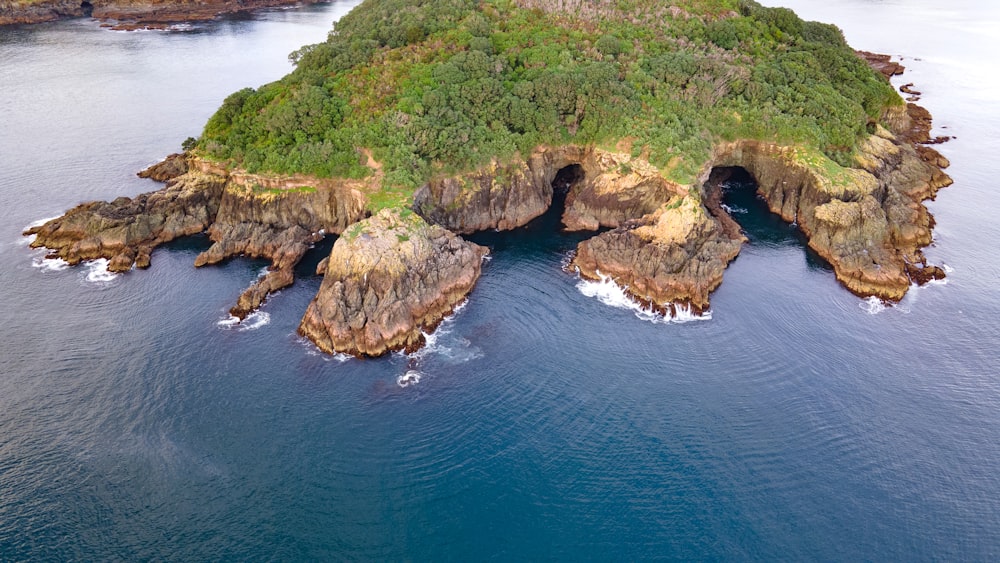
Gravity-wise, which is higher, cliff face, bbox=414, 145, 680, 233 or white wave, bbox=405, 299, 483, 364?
cliff face, bbox=414, 145, 680, 233

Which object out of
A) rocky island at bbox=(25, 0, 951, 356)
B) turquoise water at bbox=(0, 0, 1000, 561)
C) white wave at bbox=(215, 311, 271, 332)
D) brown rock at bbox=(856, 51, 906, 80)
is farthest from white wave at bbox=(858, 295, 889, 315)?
brown rock at bbox=(856, 51, 906, 80)

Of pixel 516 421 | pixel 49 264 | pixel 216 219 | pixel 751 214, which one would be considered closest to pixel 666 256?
pixel 751 214

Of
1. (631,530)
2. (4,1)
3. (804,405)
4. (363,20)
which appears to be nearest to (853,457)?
(804,405)

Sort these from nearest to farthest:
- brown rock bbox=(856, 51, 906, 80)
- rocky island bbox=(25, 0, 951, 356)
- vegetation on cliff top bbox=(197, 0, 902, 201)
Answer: rocky island bbox=(25, 0, 951, 356) → vegetation on cliff top bbox=(197, 0, 902, 201) → brown rock bbox=(856, 51, 906, 80)

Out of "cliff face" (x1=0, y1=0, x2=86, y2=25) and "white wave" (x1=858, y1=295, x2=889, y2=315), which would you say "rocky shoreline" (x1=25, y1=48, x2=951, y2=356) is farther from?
"cliff face" (x1=0, y1=0, x2=86, y2=25)

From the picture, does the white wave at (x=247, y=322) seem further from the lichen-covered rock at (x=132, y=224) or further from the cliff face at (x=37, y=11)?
the cliff face at (x=37, y=11)

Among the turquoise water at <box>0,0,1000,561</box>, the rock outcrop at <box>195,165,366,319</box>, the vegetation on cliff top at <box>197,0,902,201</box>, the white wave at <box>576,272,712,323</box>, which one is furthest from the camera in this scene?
the vegetation on cliff top at <box>197,0,902,201</box>

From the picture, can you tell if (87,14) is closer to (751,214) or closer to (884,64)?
(751,214)
